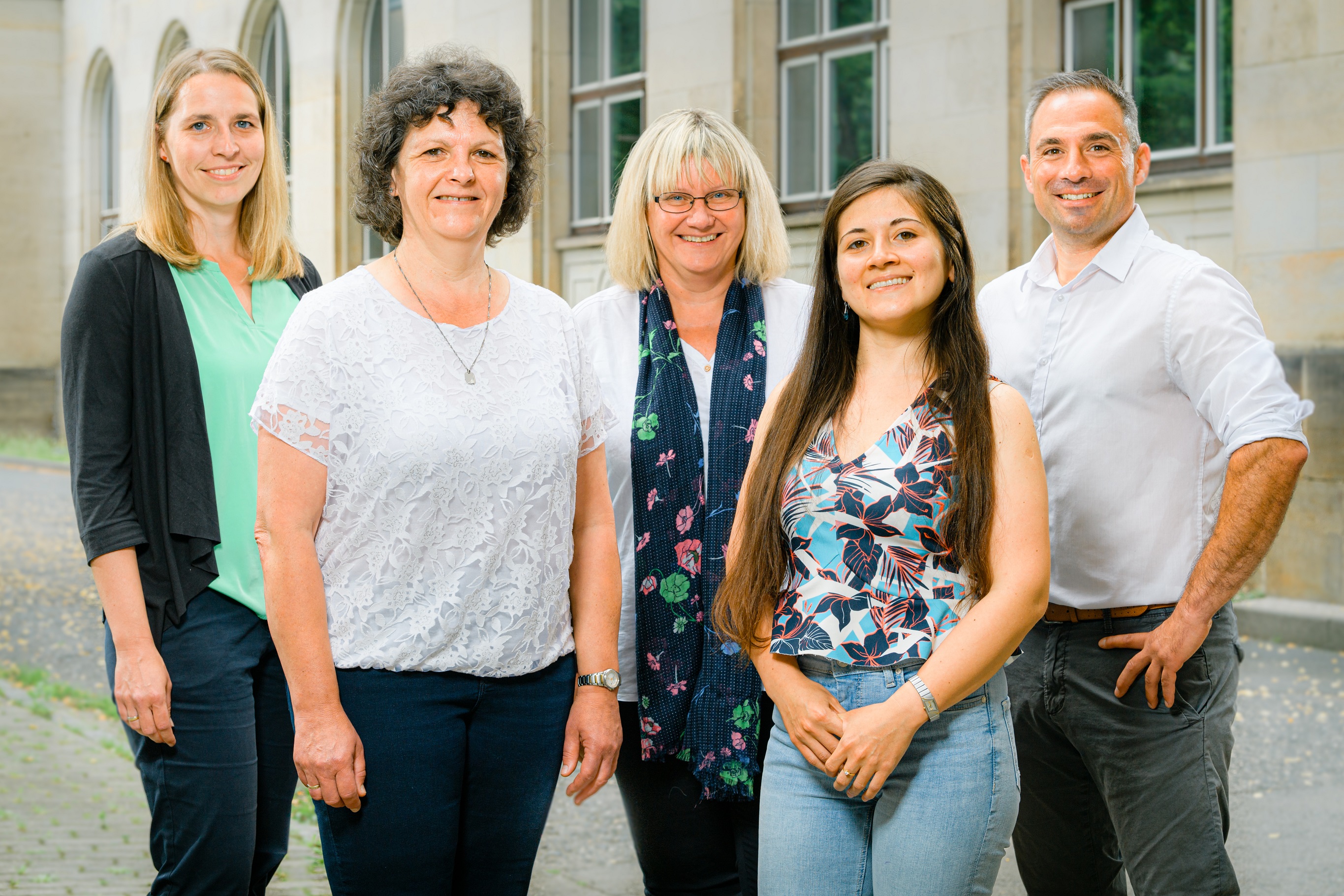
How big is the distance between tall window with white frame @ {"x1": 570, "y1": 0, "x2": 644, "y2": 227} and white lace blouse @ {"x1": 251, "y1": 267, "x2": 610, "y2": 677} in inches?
540

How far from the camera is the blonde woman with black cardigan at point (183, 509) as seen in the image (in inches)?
118

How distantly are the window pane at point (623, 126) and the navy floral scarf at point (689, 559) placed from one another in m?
13.4

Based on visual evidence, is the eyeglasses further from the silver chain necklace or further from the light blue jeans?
the light blue jeans

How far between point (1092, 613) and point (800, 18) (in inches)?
474

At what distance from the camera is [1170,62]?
1120cm

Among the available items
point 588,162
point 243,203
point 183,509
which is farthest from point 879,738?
point 588,162

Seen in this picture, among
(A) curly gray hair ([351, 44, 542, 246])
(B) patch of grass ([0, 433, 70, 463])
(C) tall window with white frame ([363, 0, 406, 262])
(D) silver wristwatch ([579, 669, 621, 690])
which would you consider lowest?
(B) patch of grass ([0, 433, 70, 463])

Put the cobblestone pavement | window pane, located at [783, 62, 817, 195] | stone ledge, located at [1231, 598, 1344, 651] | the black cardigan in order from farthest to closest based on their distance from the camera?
window pane, located at [783, 62, 817, 195] → stone ledge, located at [1231, 598, 1344, 651] → the cobblestone pavement → the black cardigan

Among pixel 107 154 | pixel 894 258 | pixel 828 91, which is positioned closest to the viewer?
pixel 894 258

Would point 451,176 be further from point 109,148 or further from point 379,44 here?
point 109,148

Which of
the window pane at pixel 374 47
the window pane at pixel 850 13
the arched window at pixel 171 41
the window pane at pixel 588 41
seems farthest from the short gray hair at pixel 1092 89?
the arched window at pixel 171 41

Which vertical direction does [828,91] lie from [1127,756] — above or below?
above

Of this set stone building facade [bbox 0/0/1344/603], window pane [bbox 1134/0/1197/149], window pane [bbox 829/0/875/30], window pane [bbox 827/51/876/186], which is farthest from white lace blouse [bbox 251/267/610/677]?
window pane [bbox 829/0/875/30]

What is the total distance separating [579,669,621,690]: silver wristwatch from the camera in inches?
113
